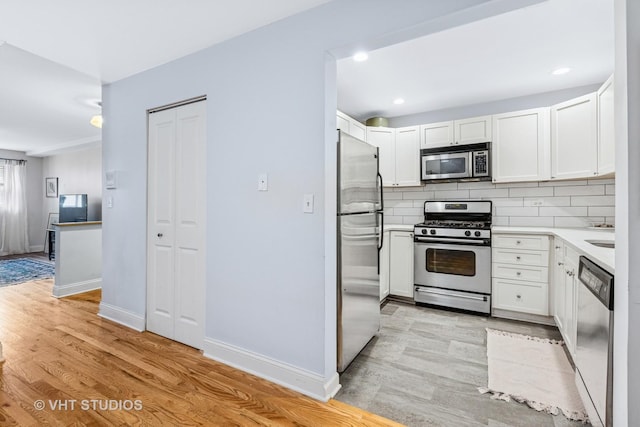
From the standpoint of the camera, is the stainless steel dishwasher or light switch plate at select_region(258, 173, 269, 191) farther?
light switch plate at select_region(258, 173, 269, 191)

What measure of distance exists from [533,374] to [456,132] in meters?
2.66

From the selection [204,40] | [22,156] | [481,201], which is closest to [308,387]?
[204,40]

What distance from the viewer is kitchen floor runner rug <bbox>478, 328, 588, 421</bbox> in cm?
188

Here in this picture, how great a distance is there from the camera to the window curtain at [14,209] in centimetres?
702

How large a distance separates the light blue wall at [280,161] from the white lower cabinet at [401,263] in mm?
1974

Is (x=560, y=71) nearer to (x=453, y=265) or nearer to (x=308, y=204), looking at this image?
(x=453, y=265)

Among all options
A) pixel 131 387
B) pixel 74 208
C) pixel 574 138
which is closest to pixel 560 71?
pixel 574 138

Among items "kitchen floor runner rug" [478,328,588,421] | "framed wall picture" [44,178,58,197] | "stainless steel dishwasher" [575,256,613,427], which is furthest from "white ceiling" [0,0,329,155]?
"framed wall picture" [44,178,58,197]

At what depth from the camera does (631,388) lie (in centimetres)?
115

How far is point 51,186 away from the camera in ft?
24.5

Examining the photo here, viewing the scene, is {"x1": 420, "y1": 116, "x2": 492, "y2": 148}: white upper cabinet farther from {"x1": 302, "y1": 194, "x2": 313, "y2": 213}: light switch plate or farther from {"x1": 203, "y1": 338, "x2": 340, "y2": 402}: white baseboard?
{"x1": 203, "y1": 338, "x2": 340, "y2": 402}: white baseboard

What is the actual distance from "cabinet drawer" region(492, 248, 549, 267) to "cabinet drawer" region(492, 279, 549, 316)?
0.21m

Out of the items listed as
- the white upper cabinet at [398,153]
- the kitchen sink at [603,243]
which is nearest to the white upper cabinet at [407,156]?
the white upper cabinet at [398,153]

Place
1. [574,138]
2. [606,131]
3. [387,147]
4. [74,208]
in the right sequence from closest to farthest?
[606,131], [574,138], [387,147], [74,208]
